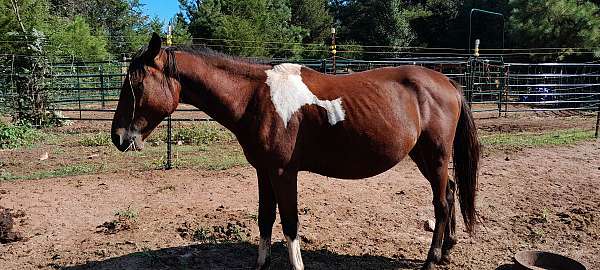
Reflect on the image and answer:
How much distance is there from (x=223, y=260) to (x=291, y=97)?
144 centimetres

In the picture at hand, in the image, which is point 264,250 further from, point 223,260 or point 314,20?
point 314,20

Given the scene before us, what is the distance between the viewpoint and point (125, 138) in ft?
9.54

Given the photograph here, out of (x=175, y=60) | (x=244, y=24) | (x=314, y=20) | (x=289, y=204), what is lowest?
(x=289, y=204)

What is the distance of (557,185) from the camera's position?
5.45 meters

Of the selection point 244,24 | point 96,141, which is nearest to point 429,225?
point 96,141

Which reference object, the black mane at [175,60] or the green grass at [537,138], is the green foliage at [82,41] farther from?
the black mane at [175,60]

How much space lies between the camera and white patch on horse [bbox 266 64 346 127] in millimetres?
3000

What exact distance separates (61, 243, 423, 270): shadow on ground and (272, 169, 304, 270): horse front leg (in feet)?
1.31

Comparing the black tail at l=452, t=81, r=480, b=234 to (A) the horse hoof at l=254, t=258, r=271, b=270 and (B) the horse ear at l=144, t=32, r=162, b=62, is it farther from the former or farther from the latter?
(B) the horse ear at l=144, t=32, r=162, b=62

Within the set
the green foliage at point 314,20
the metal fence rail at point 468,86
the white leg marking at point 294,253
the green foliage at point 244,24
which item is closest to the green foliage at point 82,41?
the metal fence rail at point 468,86

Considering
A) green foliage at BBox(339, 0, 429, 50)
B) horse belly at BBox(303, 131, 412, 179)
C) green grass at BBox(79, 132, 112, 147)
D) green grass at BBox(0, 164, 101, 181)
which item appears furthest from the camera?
green foliage at BBox(339, 0, 429, 50)

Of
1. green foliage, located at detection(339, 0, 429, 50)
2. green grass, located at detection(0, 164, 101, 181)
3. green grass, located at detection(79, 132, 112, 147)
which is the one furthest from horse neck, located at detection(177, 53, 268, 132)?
green foliage, located at detection(339, 0, 429, 50)

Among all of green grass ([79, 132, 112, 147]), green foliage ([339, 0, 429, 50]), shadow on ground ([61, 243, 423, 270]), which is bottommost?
shadow on ground ([61, 243, 423, 270])

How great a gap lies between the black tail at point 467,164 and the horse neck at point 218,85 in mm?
1656
